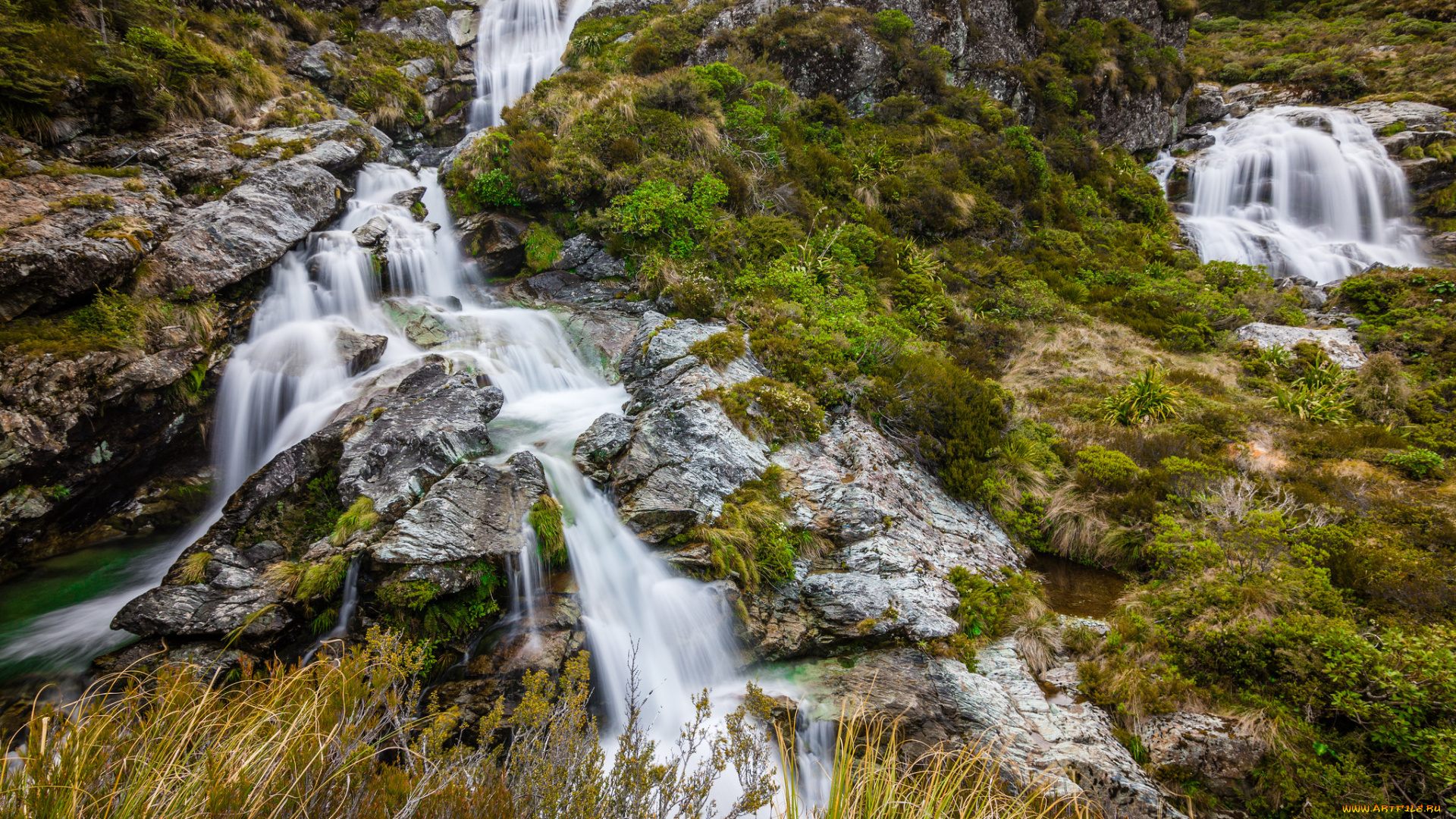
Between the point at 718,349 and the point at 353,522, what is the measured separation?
16.5 ft

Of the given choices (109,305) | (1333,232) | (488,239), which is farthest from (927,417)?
(1333,232)

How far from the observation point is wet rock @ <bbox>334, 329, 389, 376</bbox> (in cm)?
791

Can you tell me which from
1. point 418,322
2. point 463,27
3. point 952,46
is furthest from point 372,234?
point 952,46

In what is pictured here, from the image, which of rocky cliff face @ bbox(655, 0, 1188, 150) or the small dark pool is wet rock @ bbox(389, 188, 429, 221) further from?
the small dark pool

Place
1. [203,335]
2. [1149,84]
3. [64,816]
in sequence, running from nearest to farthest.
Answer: [64,816] → [203,335] → [1149,84]

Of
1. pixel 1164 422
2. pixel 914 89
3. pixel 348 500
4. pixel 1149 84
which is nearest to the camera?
pixel 348 500

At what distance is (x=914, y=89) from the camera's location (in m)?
15.8

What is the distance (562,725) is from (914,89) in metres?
18.5

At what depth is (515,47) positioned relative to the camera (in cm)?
1919

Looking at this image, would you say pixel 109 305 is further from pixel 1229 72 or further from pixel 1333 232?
pixel 1229 72

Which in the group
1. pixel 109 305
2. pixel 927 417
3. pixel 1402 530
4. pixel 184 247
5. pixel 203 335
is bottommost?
pixel 1402 530

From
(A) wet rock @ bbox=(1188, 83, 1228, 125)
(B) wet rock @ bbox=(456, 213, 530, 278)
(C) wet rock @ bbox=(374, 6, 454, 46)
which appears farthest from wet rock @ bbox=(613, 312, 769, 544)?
(A) wet rock @ bbox=(1188, 83, 1228, 125)

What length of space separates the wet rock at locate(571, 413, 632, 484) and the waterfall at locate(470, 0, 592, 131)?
45.4ft

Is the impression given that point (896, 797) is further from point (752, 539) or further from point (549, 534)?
point (549, 534)
